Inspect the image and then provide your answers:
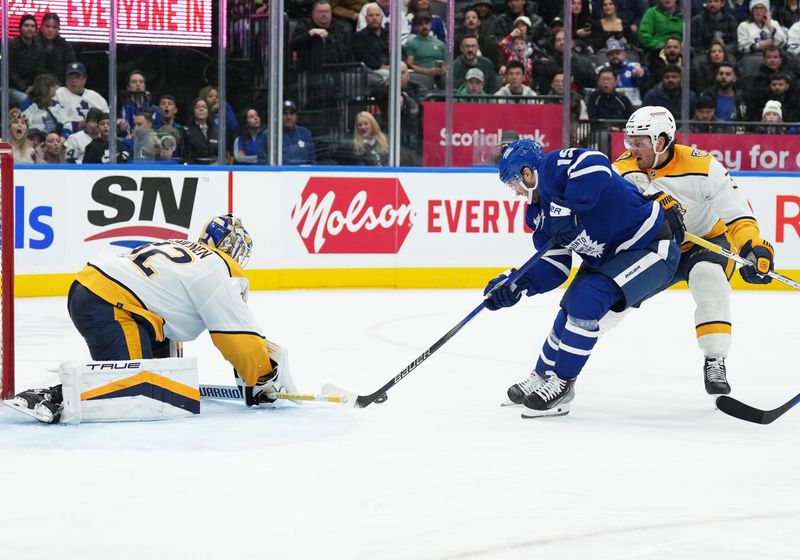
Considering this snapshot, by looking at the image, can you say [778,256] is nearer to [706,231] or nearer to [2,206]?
[706,231]

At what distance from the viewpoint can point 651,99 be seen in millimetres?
9242

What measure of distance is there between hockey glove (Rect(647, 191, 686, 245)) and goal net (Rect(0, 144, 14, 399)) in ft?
7.29

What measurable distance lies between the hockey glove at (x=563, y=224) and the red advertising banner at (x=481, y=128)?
4.74 m

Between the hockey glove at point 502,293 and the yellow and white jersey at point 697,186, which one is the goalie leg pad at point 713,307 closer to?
the yellow and white jersey at point 697,186

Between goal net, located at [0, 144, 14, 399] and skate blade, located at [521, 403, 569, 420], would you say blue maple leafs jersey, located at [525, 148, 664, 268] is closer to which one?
skate blade, located at [521, 403, 569, 420]

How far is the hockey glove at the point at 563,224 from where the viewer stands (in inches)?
156

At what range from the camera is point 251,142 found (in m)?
8.48

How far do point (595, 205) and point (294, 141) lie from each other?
4.79m

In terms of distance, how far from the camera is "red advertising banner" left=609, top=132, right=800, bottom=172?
29.3 feet

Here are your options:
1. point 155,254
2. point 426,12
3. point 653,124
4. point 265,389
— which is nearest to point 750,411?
point 653,124

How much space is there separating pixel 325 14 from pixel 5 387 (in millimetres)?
5222

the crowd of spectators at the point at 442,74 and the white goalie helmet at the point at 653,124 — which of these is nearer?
the white goalie helmet at the point at 653,124

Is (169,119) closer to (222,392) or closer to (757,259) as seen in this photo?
(222,392)

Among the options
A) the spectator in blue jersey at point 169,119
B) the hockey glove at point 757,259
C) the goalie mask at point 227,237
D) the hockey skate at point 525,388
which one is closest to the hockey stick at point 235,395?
the goalie mask at point 227,237
